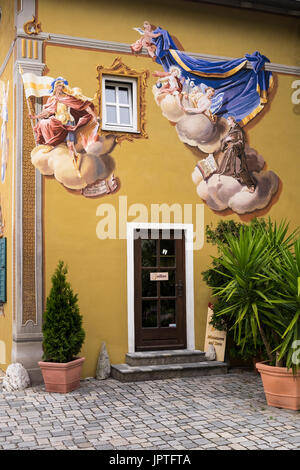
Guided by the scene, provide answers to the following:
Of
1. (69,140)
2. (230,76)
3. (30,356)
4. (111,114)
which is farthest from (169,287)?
(230,76)

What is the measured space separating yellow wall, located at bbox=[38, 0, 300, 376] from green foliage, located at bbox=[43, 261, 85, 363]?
0.63 metres

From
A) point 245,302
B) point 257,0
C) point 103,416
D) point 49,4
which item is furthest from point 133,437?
point 257,0

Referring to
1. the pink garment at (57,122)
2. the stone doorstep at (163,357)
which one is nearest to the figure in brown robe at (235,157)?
the pink garment at (57,122)

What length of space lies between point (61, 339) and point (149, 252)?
7.73ft

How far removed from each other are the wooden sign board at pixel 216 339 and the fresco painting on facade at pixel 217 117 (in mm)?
2068

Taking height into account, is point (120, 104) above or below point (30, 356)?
above

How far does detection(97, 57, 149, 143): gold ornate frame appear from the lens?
9367 mm

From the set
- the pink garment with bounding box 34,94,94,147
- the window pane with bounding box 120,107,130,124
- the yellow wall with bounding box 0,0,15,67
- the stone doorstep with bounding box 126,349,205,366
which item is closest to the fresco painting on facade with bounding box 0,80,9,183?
the yellow wall with bounding box 0,0,15,67

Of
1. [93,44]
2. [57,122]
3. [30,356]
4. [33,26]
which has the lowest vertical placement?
Result: [30,356]

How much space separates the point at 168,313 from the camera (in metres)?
9.62

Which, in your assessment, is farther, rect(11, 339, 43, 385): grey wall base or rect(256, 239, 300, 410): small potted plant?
rect(11, 339, 43, 385): grey wall base

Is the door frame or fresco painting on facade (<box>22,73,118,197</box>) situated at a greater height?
fresco painting on facade (<box>22,73,118,197</box>)

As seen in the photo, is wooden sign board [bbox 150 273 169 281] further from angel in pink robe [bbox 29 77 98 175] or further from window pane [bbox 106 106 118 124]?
window pane [bbox 106 106 118 124]

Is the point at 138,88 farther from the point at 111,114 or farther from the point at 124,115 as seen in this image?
the point at 111,114
